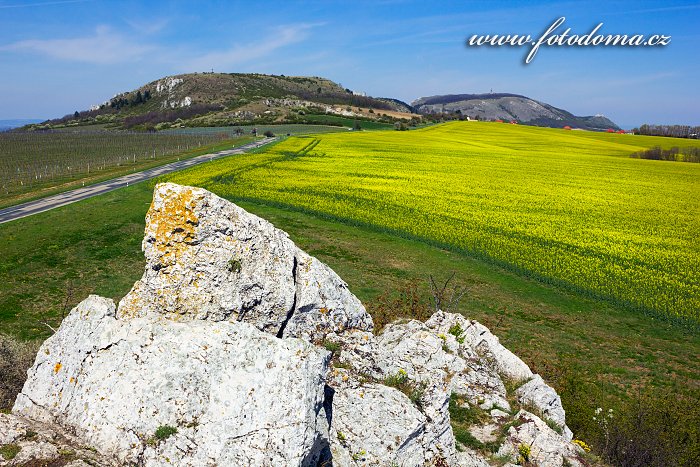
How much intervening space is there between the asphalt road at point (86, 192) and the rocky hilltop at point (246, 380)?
3905 cm

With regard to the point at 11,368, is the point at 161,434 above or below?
above

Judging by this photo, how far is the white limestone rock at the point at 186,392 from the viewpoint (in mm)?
7273

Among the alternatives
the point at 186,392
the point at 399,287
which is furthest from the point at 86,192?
the point at 186,392

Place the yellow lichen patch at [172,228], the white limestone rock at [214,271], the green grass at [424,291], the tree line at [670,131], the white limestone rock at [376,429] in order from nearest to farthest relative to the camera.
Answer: the white limestone rock at [376,429]
the white limestone rock at [214,271]
the yellow lichen patch at [172,228]
the green grass at [424,291]
the tree line at [670,131]

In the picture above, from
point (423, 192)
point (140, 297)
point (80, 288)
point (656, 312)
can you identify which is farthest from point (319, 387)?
point (423, 192)

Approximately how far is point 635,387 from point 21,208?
52.5 metres

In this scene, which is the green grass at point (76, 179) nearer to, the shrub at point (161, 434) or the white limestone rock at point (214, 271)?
the white limestone rock at point (214, 271)

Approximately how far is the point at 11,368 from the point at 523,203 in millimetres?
48463

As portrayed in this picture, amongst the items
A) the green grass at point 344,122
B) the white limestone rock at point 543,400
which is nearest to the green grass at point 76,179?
the white limestone rock at point 543,400

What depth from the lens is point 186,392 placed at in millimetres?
7777

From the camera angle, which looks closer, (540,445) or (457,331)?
(540,445)

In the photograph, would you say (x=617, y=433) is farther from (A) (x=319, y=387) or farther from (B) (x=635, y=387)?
(A) (x=319, y=387)

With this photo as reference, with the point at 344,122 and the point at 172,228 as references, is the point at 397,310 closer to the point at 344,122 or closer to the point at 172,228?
the point at 172,228

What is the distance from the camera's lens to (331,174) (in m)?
64.8
